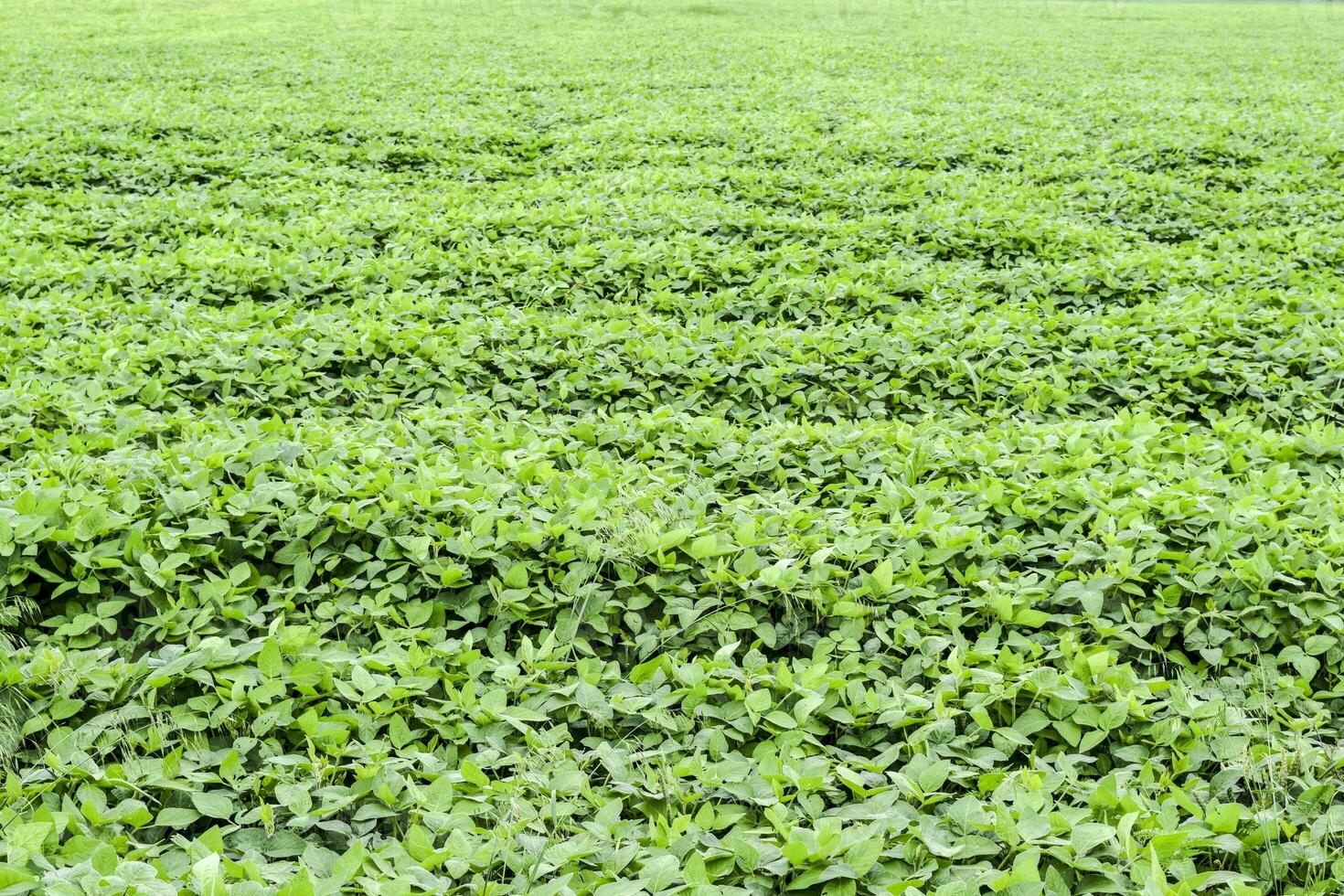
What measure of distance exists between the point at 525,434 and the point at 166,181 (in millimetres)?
7031

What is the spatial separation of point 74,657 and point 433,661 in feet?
3.45

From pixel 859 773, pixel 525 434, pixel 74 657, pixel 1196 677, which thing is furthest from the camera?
pixel 525 434

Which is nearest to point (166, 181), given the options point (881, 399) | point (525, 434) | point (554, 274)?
point (554, 274)

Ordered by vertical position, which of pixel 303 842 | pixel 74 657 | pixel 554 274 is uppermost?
pixel 554 274

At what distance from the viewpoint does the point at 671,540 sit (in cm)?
328

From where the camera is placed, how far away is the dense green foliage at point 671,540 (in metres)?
2.31

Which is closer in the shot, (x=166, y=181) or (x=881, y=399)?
(x=881, y=399)

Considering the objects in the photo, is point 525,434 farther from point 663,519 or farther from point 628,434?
point 663,519

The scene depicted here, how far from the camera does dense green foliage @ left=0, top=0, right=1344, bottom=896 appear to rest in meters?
2.31

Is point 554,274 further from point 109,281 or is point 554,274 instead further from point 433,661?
point 433,661

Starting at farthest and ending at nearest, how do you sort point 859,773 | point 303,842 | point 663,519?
point 663,519 → point 859,773 → point 303,842

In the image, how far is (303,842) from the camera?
2.32 m

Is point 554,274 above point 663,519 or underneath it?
above

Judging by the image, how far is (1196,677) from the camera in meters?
2.96
